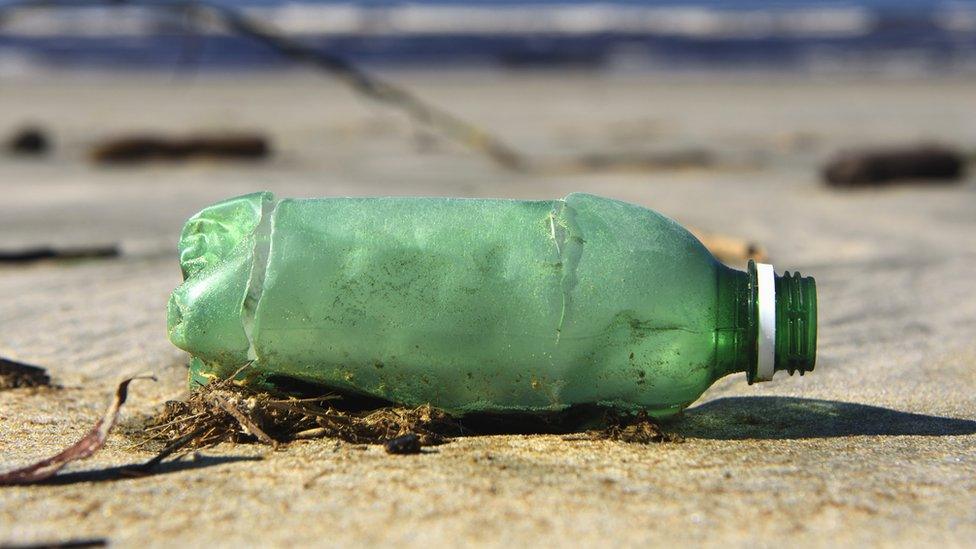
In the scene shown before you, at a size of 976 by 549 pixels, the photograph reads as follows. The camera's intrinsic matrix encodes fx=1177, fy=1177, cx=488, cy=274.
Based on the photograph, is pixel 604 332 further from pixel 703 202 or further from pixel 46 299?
pixel 703 202

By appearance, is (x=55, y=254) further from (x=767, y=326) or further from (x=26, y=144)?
(x=26, y=144)

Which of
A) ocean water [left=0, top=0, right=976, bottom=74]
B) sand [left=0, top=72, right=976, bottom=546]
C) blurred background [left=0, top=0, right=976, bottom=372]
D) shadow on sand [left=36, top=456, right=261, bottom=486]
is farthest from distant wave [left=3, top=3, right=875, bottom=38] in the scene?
shadow on sand [left=36, top=456, right=261, bottom=486]

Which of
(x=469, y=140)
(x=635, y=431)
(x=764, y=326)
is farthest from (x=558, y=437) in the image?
(x=469, y=140)

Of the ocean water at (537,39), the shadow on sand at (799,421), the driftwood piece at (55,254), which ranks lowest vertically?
the shadow on sand at (799,421)

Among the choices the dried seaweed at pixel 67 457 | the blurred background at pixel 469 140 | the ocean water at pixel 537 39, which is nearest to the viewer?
the dried seaweed at pixel 67 457

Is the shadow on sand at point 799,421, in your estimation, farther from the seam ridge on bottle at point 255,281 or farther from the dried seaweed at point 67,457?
the dried seaweed at point 67,457

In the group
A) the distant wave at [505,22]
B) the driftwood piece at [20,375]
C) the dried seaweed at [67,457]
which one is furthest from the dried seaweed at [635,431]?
the distant wave at [505,22]

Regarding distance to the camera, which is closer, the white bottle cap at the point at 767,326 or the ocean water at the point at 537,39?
the white bottle cap at the point at 767,326
